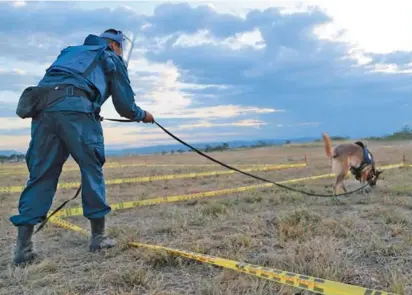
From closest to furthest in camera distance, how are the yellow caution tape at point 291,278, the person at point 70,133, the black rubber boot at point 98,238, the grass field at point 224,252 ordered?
the yellow caution tape at point 291,278 < the grass field at point 224,252 < the person at point 70,133 < the black rubber boot at point 98,238

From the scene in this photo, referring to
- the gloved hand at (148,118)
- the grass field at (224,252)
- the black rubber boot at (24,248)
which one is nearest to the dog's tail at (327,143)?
the grass field at (224,252)

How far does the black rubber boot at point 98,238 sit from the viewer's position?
12.6 feet

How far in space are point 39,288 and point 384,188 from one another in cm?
656

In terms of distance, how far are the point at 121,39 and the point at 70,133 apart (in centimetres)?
110

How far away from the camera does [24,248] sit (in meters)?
3.60

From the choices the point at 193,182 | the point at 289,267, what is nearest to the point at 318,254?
the point at 289,267

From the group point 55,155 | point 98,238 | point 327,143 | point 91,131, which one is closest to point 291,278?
point 98,238

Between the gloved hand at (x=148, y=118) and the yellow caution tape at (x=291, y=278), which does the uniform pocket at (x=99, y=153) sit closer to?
the gloved hand at (x=148, y=118)

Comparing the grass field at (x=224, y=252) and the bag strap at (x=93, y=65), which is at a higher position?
the bag strap at (x=93, y=65)

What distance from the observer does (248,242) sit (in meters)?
3.76

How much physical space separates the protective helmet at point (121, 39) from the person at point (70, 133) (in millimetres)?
252

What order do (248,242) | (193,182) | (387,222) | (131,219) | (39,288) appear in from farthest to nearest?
(193,182) → (131,219) → (387,222) → (248,242) → (39,288)

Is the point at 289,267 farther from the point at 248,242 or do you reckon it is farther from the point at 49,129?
the point at 49,129

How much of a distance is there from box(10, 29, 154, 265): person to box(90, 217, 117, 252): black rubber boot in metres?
0.01
